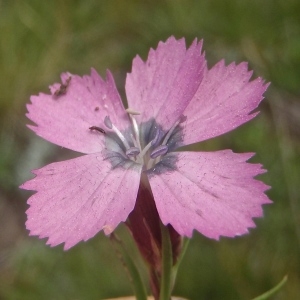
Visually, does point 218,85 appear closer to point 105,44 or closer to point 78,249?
point 78,249

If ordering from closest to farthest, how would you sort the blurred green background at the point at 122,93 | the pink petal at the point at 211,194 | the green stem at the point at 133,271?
the pink petal at the point at 211,194, the green stem at the point at 133,271, the blurred green background at the point at 122,93

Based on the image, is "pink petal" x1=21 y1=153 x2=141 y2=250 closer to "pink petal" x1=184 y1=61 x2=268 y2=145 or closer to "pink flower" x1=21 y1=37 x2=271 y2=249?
"pink flower" x1=21 y1=37 x2=271 y2=249

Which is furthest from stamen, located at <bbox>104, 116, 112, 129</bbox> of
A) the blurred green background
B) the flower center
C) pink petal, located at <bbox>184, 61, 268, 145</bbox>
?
the blurred green background

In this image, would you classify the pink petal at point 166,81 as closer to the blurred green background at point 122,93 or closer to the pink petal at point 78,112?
the pink petal at point 78,112

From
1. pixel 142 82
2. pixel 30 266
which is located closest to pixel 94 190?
pixel 142 82

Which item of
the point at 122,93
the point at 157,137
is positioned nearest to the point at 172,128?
the point at 157,137

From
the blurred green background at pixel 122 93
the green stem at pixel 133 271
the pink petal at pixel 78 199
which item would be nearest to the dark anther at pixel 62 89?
the pink petal at pixel 78 199

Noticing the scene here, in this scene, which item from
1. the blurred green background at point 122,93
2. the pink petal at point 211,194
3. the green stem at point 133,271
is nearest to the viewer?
the pink petal at point 211,194
